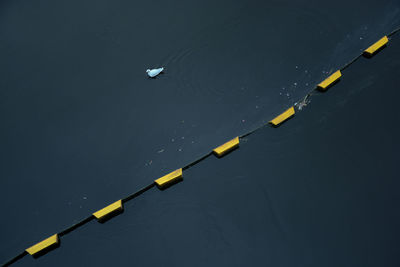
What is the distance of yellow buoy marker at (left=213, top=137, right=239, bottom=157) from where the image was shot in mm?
3266

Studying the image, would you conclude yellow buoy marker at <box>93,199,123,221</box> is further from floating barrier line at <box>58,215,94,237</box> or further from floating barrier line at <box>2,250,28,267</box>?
floating barrier line at <box>2,250,28,267</box>

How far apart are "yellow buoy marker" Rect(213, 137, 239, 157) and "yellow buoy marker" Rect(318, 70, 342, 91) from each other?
3.62 ft

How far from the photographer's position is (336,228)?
2.91 metres

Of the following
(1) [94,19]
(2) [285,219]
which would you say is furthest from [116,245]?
(1) [94,19]

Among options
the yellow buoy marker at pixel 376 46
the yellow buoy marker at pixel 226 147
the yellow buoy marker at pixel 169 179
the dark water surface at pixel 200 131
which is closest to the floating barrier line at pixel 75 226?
the dark water surface at pixel 200 131

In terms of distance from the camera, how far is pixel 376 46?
3.94 metres

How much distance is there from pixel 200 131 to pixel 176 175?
1.74 feet

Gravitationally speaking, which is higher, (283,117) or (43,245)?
(283,117)

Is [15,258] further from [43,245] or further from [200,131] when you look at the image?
[200,131]

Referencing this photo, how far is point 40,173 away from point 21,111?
0.85m

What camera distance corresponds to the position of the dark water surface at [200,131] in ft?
9.53

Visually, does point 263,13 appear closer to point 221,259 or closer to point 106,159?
point 106,159

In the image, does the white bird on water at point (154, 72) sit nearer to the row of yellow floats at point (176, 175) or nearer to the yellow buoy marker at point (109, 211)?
the row of yellow floats at point (176, 175)

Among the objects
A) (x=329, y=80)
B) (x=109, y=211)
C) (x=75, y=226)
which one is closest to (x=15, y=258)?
(x=75, y=226)
